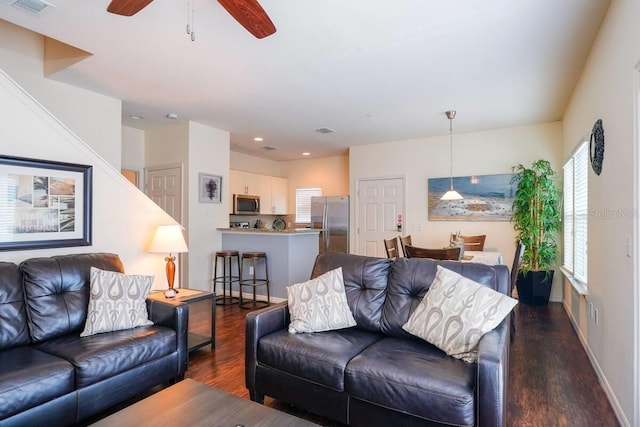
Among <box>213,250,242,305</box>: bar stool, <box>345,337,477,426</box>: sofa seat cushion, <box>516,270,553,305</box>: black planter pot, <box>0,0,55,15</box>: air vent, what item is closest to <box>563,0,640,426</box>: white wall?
<box>345,337,477,426</box>: sofa seat cushion

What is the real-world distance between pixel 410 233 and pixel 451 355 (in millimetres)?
4137

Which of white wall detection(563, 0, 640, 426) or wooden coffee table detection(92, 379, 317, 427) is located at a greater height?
white wall detection(563, 0, 640, 426)

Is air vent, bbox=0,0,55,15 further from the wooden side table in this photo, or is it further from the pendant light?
the pendant light

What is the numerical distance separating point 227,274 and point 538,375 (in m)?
4.09

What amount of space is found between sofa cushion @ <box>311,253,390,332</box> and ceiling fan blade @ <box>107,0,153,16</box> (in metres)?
2.00

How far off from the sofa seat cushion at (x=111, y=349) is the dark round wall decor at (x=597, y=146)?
3.28 m

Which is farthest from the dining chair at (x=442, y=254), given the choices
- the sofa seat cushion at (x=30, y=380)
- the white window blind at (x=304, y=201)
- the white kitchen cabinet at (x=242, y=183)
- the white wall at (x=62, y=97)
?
the white window blind at (x=304, y=201)

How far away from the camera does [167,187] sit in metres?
5.08

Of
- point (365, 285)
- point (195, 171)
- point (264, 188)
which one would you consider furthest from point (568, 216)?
point (264, 188)

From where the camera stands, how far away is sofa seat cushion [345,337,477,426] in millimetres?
1545

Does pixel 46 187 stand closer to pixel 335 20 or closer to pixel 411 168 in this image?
pixel 335 20

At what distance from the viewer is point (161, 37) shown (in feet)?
8.58

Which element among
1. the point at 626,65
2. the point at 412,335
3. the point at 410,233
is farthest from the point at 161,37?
the point at 410,233

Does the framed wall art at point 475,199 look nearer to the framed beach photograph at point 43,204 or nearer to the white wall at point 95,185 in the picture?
the white wall at point 95,185
